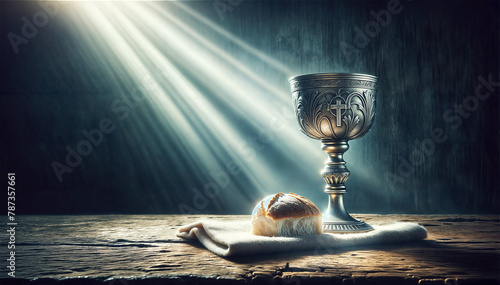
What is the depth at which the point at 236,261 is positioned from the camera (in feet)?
2.76

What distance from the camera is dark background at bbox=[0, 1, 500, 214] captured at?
1.89m

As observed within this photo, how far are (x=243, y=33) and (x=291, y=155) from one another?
0.61 meters

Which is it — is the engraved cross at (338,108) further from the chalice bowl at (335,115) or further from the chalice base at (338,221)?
the chalice base at (338,221)

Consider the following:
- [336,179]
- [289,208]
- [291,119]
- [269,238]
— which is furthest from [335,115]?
[291,119]

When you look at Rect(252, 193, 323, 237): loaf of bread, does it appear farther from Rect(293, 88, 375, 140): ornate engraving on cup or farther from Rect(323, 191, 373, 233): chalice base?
Rect(293, 88, 375, 140): ornate engraving on cup

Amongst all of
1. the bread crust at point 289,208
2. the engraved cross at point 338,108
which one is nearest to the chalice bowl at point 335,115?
the engraved cross at point 338,108

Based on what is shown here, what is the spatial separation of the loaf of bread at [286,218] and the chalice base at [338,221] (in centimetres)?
7

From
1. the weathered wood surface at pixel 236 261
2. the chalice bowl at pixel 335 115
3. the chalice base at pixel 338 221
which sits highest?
the chalice bowl at pixel 335 115

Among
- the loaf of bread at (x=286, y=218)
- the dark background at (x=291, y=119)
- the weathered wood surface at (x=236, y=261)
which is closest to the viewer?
the weathered wood surface at (x=236, y=261)

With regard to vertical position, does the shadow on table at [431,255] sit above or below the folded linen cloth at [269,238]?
below

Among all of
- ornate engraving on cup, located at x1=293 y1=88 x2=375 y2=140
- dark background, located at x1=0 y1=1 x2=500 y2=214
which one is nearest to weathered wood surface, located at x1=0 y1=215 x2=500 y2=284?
ornate engraving on cup, located at x1=293 y1=88 x2=375 y2=140

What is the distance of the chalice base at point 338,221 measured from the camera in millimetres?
1094

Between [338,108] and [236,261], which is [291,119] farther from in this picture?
[236,261]

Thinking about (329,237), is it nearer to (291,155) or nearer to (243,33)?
(291,155)
